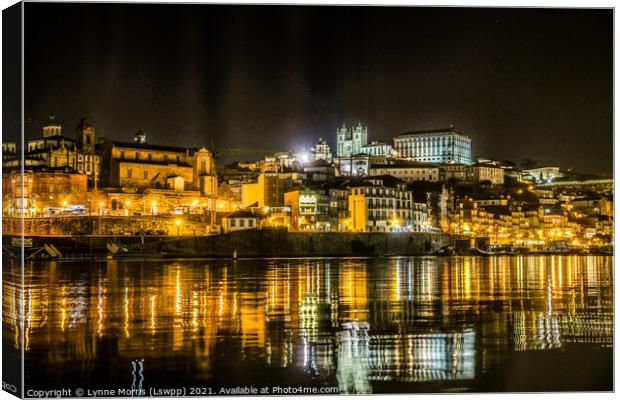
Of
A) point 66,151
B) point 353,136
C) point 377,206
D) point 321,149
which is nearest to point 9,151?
point 353,136

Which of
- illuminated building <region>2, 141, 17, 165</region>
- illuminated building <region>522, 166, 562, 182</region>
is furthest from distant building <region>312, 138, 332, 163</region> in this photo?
illuminated building <region>2, 141, 17, 165</region>

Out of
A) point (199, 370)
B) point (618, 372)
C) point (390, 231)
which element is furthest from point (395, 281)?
point (390, 231)

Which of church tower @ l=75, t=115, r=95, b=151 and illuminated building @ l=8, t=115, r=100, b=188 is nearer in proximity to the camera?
illuminated building @ l=8, t=115, r=100, b=188

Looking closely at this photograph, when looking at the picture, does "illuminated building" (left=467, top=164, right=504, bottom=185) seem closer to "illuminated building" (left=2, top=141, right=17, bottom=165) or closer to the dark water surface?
the dark water surface

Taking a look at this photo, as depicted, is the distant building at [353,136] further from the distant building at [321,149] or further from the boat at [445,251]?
the boat at [445,251]

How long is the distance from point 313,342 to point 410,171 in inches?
1403

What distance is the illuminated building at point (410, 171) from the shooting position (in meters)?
38.9

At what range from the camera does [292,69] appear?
8.46 metres

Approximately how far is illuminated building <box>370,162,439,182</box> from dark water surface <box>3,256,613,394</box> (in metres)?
28.6

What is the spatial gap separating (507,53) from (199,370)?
4.57m

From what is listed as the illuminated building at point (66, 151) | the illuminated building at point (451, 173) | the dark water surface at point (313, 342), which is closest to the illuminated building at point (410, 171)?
the illuminated building at point (451, 173)

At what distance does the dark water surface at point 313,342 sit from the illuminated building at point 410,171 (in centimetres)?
2855

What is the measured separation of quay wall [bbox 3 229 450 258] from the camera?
2895 centimetres

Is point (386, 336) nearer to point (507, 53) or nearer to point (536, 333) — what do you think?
point (536, 333)
